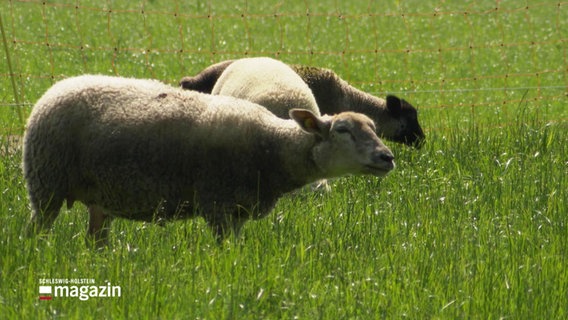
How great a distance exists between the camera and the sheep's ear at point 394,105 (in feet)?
40.7

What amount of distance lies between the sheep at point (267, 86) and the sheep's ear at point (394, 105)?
2.24 metres

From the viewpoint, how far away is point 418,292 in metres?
6.29

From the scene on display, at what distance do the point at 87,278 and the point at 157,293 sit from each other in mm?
469

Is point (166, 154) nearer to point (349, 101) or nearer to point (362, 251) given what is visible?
point (362, 251)

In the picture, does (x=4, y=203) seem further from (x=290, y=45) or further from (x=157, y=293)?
(x=290, y=45)

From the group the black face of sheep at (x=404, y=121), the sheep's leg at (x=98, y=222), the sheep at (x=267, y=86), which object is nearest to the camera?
the sheep's leg at (x=98, y=222)

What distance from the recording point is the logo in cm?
580

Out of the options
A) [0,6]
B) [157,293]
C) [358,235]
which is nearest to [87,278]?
[157,293]

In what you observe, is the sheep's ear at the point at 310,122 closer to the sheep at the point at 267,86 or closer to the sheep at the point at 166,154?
the sheep at the point at 166,154

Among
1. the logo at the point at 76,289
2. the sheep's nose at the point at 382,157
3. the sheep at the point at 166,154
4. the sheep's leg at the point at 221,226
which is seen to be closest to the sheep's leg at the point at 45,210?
the sheep at the point at 166,154

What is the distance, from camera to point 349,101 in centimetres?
1212

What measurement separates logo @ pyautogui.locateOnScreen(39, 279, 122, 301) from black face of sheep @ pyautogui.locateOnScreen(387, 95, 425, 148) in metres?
6.79

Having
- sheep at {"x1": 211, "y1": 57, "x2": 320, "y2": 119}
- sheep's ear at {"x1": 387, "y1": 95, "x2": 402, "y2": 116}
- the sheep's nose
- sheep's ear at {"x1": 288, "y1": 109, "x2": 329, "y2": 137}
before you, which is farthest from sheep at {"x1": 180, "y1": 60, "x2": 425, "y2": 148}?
the sheep's nose

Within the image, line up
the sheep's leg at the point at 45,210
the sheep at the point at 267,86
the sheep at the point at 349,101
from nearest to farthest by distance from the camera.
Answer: the sheep's leg at the point at 45,210 < the sheep at the point at 267,86 < the sheep at the point at 349,101
